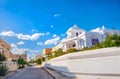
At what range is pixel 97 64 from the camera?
45.3 feet

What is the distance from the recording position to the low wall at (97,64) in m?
12.2

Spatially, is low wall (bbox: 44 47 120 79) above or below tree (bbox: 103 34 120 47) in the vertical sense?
below

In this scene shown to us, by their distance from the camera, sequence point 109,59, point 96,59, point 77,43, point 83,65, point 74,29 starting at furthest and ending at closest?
point 74,29, point 77,43, point 83,65, point 96,59, point 109,59

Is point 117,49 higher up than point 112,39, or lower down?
lower down

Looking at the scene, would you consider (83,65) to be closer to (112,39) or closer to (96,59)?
(96,59)

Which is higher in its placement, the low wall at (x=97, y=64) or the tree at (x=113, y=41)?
the tree at (x=113, y=41)

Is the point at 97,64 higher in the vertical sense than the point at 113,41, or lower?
lower

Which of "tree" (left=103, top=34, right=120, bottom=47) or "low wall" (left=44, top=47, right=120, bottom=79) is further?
"tree" (left=103, top=34, right=120, bottom=47)

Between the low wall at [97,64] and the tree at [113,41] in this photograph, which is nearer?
the low wall at [97,64]

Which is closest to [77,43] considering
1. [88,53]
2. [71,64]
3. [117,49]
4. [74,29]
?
[74,29]

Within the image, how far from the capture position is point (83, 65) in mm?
15688

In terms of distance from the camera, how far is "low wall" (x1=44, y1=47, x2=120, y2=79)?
40.0 feet

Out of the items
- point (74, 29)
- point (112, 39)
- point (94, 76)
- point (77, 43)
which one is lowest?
point (94, 76)

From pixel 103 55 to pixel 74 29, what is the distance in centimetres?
3307
